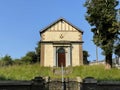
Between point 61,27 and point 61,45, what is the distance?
2329 mm

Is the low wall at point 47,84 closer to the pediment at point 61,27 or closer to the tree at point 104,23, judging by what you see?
the tree at point 104,23

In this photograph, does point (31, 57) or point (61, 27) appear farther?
point (31, 57)

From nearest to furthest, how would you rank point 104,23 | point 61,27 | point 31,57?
point 104,23 < point 61,27 < point 31,57

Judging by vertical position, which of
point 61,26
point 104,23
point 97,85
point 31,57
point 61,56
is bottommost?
point 97,85

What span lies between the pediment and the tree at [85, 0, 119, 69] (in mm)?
6532

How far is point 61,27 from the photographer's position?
139ft

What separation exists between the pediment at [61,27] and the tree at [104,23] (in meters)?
6.53

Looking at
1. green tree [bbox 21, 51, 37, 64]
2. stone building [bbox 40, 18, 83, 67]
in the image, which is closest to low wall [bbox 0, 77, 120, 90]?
stone building [bbox 40, 18, 83, 67]

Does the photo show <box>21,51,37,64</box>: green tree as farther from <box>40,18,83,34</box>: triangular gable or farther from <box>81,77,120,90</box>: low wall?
<box>81,77,120,90</box>: low wall

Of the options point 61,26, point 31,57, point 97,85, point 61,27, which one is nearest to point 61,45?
point 61,27

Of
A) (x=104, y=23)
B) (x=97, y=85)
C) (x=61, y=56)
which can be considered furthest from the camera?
(x=61, y=56)

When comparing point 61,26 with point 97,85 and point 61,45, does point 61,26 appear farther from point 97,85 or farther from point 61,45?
point 97,85

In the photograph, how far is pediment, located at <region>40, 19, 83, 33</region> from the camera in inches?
1672

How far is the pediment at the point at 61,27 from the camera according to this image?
4247 centimetres
